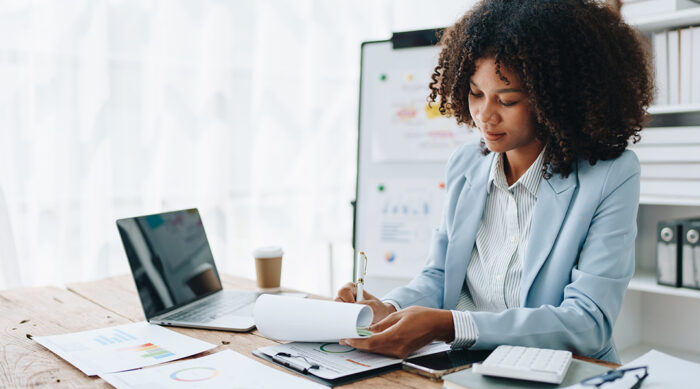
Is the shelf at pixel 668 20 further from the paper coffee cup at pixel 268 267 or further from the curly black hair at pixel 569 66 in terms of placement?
the paper coffee cup at pixel 268 267

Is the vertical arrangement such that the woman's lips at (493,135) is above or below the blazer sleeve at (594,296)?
above

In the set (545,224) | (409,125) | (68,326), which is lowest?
(68,326)

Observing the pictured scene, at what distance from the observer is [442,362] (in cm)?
94

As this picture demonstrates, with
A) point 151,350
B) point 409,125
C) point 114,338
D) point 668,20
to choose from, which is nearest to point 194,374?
point 151,350

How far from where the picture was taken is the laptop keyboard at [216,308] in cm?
124

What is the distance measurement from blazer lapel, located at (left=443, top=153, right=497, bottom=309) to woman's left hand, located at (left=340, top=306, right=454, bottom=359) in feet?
1.08

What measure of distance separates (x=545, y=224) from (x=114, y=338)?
890mm

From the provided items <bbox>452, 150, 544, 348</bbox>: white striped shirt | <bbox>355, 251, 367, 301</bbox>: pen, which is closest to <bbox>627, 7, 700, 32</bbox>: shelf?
<bbox>452, 150, 544, 348</bbox>: white striped shirt

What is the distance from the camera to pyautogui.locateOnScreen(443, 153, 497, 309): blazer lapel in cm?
133

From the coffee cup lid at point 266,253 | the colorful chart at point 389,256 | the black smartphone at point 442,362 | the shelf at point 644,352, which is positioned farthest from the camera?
the colorful chart at point 389,256

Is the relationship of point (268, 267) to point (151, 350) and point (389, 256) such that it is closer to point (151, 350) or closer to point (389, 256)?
point (151, 350)

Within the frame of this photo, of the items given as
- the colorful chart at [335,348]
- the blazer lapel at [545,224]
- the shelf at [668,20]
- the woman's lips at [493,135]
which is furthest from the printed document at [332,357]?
the shelf at [668,20]

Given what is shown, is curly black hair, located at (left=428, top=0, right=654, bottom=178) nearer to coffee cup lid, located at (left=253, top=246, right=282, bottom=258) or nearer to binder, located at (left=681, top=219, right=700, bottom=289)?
coffee cup lid, located at (left=253, top=246, right=282, bottom=258)

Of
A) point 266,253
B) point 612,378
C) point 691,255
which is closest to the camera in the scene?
point 612,378
